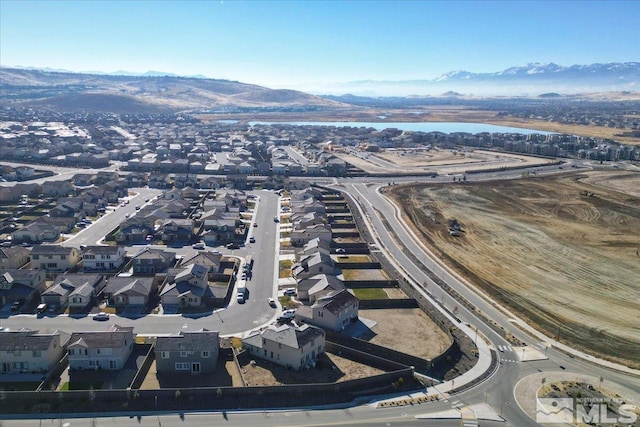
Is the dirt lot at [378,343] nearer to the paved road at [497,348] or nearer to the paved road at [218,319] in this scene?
the paved road at [497,348]

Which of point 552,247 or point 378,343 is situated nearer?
point 378,343

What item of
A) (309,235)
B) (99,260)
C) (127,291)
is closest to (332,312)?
(127,291)

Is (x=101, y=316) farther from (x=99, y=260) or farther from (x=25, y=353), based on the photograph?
(x=99, y=260)

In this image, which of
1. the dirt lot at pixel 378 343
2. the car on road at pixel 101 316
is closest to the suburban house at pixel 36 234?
the car on road at pixel 101 316

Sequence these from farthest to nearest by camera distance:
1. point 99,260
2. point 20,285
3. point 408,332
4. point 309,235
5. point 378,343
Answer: point 309,235 < point 99,260 < point 20,285 < point 408,332 < point 378,343

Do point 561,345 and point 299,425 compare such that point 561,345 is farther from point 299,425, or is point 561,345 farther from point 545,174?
point 545,174

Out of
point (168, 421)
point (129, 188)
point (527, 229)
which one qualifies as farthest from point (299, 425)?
point (129, 188)
